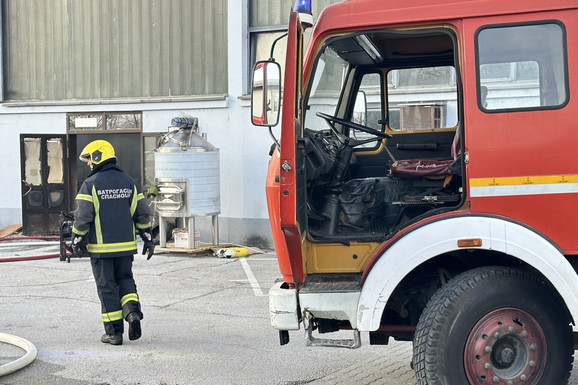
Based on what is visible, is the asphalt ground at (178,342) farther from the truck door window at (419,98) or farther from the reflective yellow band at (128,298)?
the truck door window at (419,98)

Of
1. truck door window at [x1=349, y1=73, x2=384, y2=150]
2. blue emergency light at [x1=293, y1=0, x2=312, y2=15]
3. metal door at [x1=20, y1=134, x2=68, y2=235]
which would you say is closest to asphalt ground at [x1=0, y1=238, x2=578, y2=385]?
truck door window at [x1=349, y1=73, x2=384, y2=150]

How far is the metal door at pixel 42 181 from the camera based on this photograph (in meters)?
16.6

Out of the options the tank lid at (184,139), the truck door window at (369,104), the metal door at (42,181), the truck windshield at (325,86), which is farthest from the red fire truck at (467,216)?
the metal door at (42,181)

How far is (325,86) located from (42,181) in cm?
1195

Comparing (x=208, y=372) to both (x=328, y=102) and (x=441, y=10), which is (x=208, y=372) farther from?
(x=441, y=10)

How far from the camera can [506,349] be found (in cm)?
497

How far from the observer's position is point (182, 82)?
→ 1587 centimetres

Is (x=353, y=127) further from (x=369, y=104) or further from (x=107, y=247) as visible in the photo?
(x=107, y=247)

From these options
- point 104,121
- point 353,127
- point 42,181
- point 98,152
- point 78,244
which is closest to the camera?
point 353,127

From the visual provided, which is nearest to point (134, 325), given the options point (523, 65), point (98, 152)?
point (98, 152)

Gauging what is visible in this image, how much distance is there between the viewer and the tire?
16.2 ft

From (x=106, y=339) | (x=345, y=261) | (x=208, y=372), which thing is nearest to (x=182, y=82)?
(x=106, y=339)

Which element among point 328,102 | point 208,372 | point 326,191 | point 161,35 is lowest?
point 208,372

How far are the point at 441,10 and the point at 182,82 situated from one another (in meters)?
11.2
